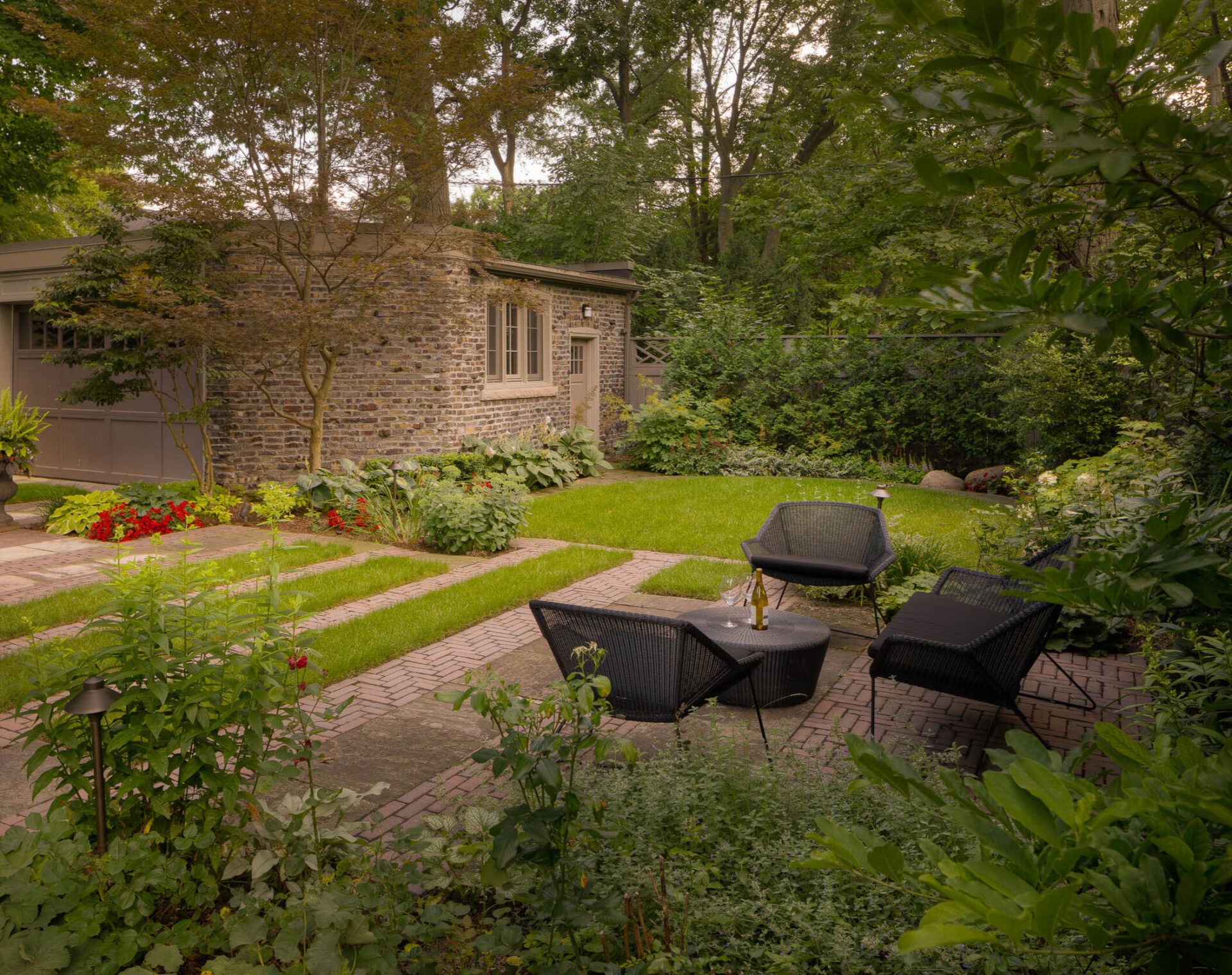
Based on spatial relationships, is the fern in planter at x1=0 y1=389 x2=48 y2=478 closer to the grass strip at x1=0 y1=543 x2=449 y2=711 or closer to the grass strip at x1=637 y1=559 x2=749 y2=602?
the grass strip at x1=0 y1=543 x2=449 y2=711

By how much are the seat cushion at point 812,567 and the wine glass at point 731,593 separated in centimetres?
99

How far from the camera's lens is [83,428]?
42.4 ft

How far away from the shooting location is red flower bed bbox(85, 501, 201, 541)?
909 centimetres

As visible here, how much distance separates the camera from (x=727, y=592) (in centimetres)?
518

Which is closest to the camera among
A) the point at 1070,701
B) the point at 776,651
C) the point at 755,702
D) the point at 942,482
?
the point at 755,702

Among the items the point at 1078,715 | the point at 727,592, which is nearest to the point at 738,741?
the point at 727,592

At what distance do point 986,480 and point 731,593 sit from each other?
8.64 meters

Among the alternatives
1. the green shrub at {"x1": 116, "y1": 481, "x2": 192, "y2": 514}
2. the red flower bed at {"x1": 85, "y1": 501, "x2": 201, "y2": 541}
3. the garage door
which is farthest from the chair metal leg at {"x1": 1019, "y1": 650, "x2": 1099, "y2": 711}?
the garage door

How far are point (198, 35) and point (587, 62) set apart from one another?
1421 centimetres

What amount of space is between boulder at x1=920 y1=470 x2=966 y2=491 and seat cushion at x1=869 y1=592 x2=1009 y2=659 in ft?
25.1

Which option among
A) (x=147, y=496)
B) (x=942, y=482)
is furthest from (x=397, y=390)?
(x=942, y=482)

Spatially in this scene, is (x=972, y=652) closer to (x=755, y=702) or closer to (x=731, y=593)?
(x=755, y=702)

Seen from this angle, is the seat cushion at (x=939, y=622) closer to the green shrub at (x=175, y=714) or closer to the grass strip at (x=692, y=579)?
the grass strip at (x=692, y=579)

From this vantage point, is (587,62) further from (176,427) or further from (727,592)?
(727,592)
